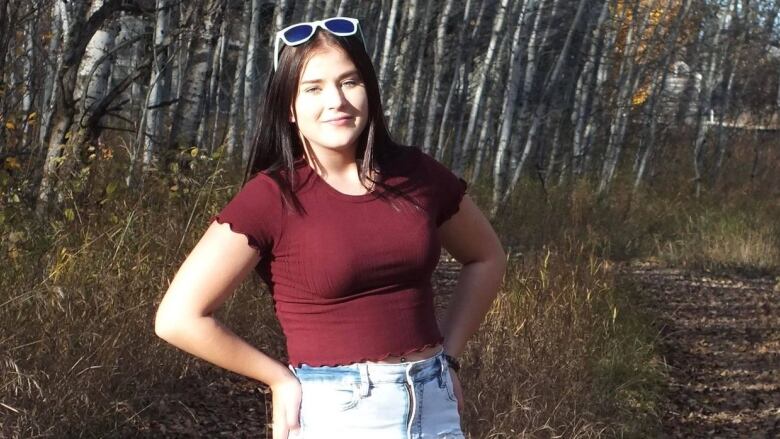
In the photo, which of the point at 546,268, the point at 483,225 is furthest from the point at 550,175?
the point at 483,225

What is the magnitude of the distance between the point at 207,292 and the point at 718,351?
6.69m

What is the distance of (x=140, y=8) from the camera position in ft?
19.4

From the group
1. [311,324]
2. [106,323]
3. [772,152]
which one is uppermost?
[311,324]

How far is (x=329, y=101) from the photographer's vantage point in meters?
1.87

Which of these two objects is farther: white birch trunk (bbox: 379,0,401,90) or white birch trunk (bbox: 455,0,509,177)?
white birch trunk (bbox: 455,0,509,177)

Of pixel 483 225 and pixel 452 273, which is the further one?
pixel 452 273

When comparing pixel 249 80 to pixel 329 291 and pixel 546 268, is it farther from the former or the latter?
pixel 329 291

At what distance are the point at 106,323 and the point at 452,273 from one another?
4.59 meters

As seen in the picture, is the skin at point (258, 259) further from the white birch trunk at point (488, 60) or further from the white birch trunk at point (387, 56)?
the white birch trunk at point (488, 60)

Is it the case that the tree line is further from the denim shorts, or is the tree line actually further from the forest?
the denim shorts

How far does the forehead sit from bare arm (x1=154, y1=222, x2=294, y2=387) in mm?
312

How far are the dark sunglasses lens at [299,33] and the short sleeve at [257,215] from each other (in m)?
0.26

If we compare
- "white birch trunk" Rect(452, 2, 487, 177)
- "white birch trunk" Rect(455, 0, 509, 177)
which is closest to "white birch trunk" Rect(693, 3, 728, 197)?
"white birch trunk" Rect(452, 2, 487, 177)

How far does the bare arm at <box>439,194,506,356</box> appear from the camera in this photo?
210 centimetres
